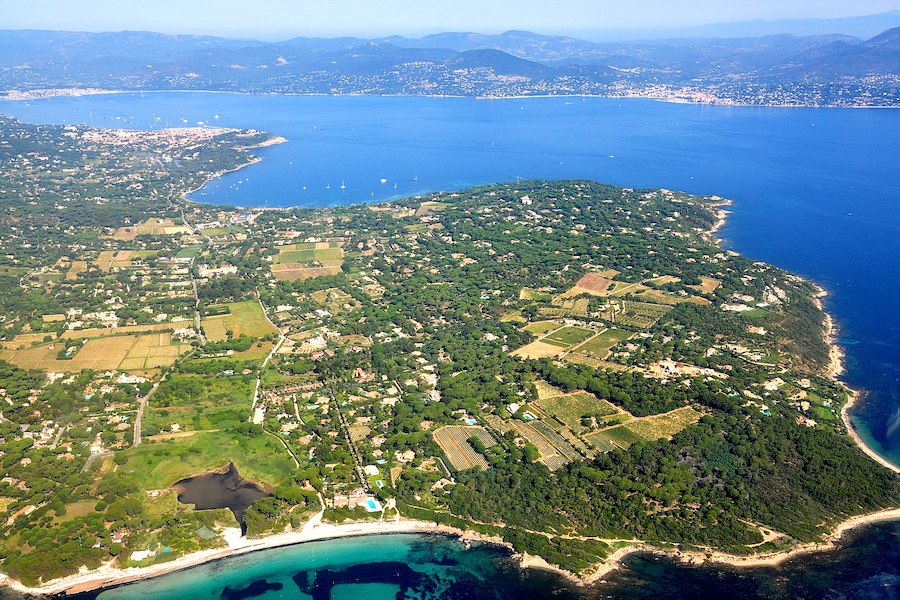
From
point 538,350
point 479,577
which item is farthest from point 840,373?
point 479,577

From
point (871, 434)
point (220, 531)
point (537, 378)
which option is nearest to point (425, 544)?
point (220, 531)

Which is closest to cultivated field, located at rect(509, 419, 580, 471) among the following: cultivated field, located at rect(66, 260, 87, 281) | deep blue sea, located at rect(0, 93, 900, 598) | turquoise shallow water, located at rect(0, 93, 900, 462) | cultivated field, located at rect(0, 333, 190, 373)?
deep blue sea, located at rect(0, 93, 900, 598)

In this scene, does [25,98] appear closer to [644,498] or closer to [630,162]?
[630,162]

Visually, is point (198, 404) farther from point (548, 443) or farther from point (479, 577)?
point (479, 577)

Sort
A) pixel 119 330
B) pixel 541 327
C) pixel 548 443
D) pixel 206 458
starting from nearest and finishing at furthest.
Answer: pixel 206 458
pixel 548 443
pixel 119 330
pixel 541 327

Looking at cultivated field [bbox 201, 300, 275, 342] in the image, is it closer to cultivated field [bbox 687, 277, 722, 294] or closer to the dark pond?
the dark pond

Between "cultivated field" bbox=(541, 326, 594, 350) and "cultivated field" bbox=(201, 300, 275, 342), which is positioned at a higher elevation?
"cultivated field" bbox=(541, 326, 594, 350)
